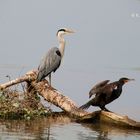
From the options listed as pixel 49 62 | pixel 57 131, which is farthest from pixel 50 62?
pixel 57 131

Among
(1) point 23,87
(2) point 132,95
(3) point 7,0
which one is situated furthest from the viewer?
(3) point 7,0

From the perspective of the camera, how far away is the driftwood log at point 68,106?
19312mm

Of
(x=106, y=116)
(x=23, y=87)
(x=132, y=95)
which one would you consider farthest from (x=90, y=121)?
(x=132, y=95)

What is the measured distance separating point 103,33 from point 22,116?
9807cm

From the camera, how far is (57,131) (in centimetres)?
1847

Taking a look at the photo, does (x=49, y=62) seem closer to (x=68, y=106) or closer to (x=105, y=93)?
(x=68, y=106)

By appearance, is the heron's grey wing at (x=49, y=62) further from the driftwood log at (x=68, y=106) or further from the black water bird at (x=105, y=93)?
the black water bird at (x=105, y=93)

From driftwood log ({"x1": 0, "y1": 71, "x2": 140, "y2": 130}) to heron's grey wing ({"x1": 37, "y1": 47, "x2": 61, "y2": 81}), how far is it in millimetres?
277

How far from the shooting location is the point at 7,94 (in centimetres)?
2041

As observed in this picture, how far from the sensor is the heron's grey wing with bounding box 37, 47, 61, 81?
70.8 feet

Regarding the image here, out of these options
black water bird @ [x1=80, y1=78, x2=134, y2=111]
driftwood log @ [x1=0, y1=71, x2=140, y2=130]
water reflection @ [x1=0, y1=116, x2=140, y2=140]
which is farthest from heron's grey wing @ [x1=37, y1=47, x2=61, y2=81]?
water reflection @ [x1=0, y1=116, x2=140, y2=140]

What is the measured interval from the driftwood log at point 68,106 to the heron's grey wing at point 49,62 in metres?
0.28

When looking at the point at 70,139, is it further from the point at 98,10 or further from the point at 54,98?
the point at 98,10

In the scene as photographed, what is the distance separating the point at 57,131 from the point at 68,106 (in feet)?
7.34
